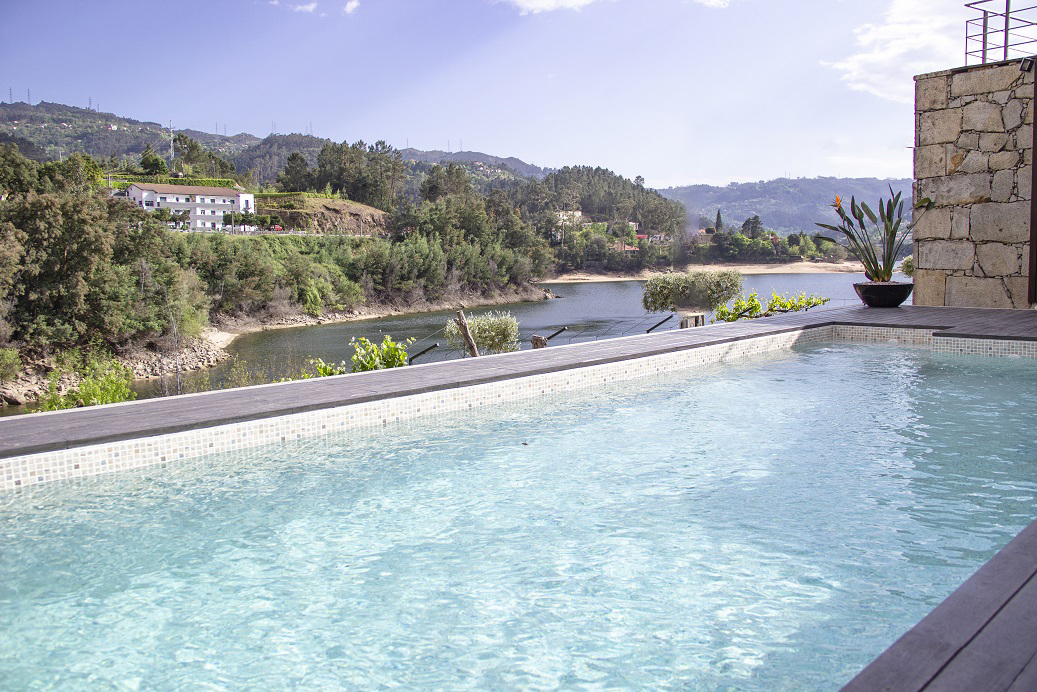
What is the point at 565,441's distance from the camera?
15.2ft

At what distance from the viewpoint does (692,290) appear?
32750 millimetres

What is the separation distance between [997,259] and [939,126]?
5.91 feet

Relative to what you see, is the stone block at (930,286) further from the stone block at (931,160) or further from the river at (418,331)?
the river at (418,331)

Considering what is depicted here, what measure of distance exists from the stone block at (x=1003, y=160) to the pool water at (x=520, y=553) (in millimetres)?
5153

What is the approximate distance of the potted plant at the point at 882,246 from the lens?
9.46m

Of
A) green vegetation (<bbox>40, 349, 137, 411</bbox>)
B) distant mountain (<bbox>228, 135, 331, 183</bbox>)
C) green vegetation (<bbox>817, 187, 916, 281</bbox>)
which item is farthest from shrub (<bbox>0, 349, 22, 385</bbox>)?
distant mountain (<bbox>228, 135, 331, 183</bbox>)

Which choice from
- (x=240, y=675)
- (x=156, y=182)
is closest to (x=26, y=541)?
(x=240, y=675)

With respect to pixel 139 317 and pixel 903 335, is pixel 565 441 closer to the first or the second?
pixel 903 335

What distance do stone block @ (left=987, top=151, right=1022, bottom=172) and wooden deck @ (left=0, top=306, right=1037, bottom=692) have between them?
171 centimetres

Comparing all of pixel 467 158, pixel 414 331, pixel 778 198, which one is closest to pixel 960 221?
pixel 414 331

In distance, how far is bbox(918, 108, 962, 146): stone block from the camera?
9.27m

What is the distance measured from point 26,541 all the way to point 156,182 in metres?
62.7

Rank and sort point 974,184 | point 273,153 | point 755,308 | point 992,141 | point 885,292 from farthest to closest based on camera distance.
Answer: point 273,153 → point 755,308 → point 885,292 → point 974,184 → point 992,141

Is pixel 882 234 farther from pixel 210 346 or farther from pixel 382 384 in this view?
pixel 210 346
